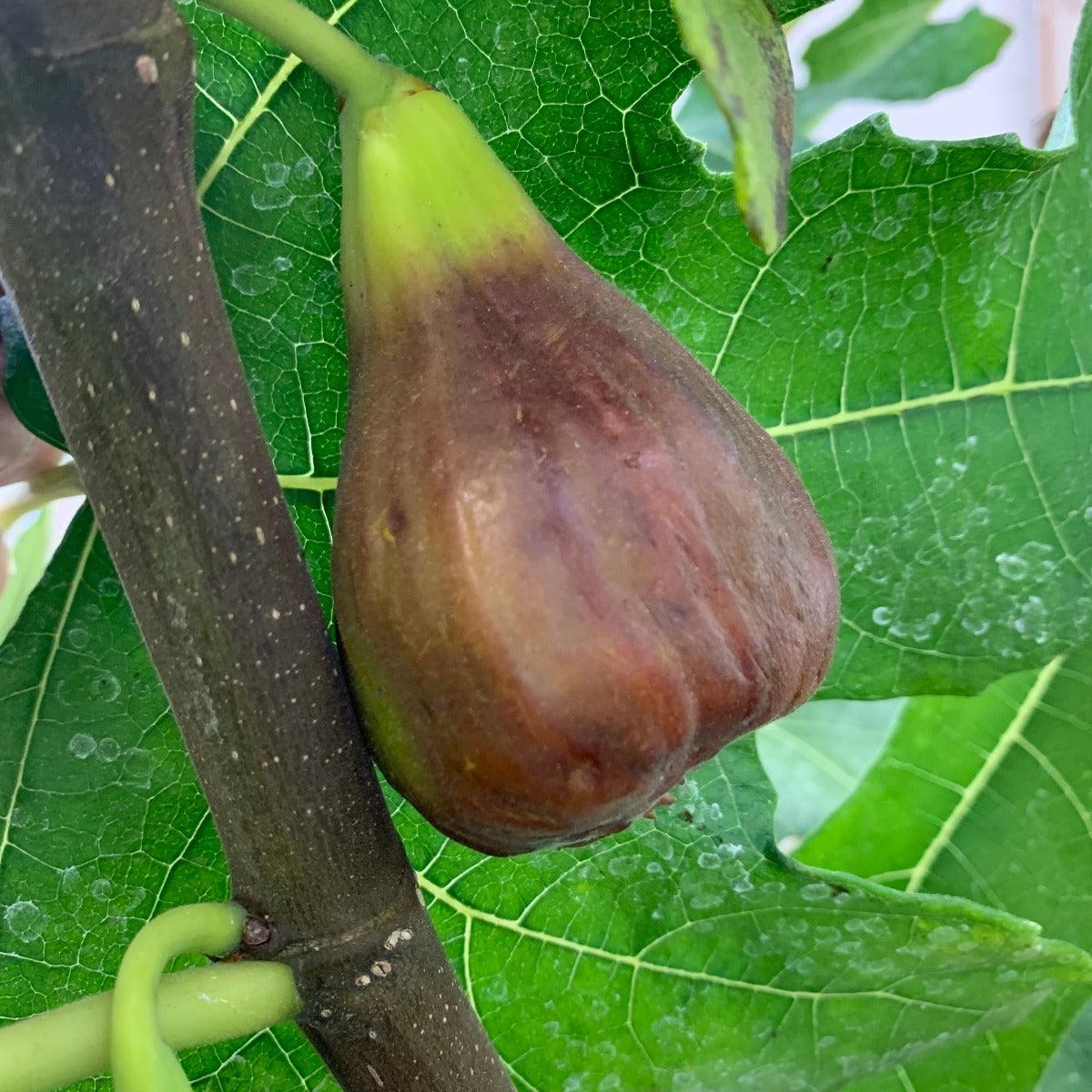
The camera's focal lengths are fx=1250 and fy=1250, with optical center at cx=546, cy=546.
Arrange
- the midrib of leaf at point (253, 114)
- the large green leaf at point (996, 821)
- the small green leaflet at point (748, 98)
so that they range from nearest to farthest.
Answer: the small green leaflet at point (748, 98), the midrib of leaf at point (253, 114), the large green leaf at point (996, 821)

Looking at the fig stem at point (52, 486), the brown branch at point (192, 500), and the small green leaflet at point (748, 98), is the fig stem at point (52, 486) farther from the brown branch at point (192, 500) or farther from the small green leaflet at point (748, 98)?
the small green leaflet at point (748, 98)

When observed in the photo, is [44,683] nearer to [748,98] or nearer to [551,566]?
[551,566]

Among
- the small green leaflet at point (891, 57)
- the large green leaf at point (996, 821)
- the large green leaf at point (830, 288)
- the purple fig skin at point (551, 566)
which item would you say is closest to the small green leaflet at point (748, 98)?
the purple fig skin at point (551, 566)

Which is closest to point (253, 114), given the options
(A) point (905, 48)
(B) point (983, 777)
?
(B) point (983, 777)

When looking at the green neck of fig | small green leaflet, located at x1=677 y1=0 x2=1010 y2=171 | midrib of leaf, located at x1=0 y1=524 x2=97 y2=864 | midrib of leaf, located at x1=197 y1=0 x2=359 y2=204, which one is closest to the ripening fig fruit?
the green neck of fig

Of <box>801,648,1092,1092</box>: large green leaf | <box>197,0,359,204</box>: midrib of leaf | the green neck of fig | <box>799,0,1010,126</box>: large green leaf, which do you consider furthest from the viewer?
<box>799,0,1010,126</box>: large green leaf

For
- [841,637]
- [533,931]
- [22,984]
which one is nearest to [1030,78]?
[841,637]

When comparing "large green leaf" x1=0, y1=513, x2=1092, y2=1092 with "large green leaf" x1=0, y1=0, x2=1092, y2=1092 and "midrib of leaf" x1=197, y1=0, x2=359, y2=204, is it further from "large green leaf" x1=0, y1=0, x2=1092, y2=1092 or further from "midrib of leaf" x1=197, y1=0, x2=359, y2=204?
"midrib of leaf" x1=197, y1=0, x2=359, y2=204
